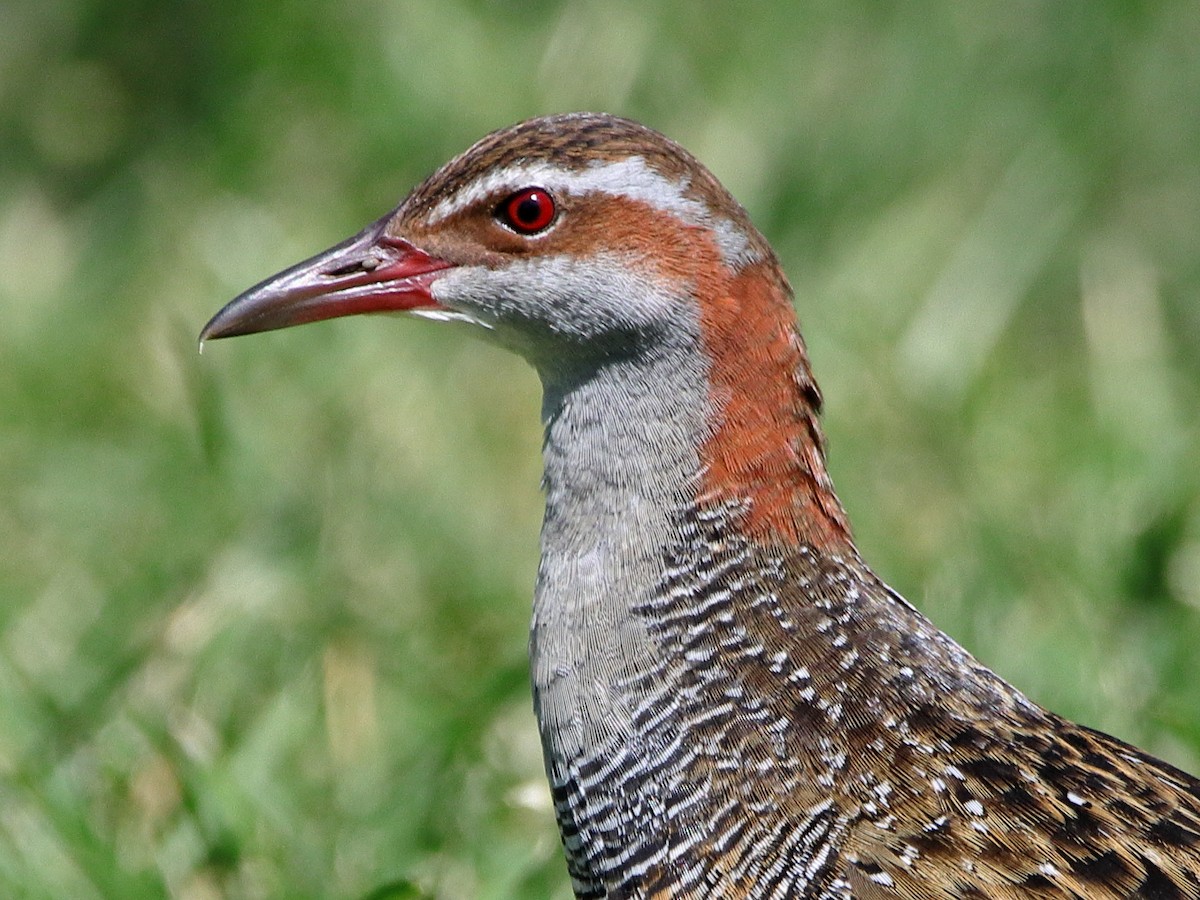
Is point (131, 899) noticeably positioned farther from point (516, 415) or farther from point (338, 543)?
point (516, 415)

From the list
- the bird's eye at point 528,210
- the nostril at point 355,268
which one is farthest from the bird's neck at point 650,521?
the nostril at point 355,268

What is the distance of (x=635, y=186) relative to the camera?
3.42m

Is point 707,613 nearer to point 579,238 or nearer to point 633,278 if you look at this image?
point 633,278

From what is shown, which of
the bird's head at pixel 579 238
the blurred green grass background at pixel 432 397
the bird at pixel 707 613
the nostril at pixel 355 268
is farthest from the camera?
the blurred green grass background at pixel 432 397

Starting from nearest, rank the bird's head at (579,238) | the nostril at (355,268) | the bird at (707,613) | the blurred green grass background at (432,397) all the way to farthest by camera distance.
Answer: the bird at (707,613)
the bird's head at (579,238)
the nostril at (355,268)
the blurred green grass background at (432,397)

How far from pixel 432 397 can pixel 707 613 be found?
269cm

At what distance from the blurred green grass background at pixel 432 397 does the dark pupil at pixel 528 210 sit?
119 centimetres

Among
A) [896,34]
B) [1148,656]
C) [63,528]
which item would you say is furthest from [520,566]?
[896,34]

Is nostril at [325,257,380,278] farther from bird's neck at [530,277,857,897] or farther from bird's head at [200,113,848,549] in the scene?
bird's neck at [530,277,857,897]

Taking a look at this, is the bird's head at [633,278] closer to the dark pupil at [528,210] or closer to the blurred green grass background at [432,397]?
the dark pupil at [528,210]

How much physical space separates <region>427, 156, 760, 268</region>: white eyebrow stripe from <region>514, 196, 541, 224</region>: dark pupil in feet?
0.10

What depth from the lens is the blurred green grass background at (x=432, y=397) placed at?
4.16 metres

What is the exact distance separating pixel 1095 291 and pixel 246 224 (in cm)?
290

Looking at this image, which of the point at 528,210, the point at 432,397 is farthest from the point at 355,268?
the point at 432,397
